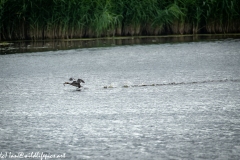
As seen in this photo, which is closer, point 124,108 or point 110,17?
point 124,108

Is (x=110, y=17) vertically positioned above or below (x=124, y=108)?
above

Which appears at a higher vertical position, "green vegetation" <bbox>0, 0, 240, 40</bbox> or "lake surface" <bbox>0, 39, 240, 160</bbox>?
"green vegetation" <bbox>0, 0, 240, 40</bbox>

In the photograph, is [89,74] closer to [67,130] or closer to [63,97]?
[63,97]

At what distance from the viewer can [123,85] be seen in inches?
419

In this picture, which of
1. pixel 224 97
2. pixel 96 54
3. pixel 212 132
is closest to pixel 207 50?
pixel 96 54

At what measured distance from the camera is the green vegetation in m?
21.0

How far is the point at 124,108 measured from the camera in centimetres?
826

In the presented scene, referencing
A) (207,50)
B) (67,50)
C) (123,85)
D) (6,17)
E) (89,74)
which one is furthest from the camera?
(6,17)

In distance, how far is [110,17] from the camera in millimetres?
20812

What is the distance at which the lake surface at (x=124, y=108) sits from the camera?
599 cm

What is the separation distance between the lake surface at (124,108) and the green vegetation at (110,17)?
19.3 feet

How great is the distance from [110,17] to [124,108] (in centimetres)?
1286

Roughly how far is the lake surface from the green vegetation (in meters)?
5.87

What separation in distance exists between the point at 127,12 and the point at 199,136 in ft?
49.8
